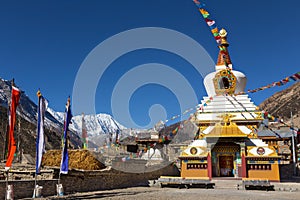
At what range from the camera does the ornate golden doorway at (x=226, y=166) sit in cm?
2314

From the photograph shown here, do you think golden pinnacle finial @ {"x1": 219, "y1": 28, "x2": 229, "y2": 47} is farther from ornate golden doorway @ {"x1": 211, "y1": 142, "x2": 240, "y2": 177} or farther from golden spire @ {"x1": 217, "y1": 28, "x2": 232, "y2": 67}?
ornate golden doorway @ {"x1": 211, "y1": 142, "x2": 240, "y2": 177}

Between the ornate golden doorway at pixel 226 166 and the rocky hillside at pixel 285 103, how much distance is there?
55058 mm

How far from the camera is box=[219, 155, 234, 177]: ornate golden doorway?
23.1 meters

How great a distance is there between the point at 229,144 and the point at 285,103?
270ft

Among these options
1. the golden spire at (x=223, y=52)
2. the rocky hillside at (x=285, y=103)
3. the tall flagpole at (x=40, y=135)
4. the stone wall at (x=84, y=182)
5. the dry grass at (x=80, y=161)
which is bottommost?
the stone wall at (x=84, y=182)

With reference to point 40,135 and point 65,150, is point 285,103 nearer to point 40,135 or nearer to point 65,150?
point 65,150

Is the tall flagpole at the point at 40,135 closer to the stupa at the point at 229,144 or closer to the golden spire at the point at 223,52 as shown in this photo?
the stupa at the point at 229,144

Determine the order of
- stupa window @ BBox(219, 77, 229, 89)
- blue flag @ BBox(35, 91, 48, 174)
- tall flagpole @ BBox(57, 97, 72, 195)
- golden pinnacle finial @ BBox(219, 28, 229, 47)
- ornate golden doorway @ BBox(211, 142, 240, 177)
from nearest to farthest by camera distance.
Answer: blue flag @ BBox(35, 91, 48, 174), tall flagpole @ BBox(57, 97, 72, 195), ornate golden doorway @ BBox(211, 142, 240, 177), stupa window @ BBox(219, 77, 229, 89), golden pinnacle finial @ BBox(219, 28, 229, 47)

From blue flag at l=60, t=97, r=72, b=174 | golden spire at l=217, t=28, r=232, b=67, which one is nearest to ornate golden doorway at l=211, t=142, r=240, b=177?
golden spire at l=217, t=28, r=232, b=67

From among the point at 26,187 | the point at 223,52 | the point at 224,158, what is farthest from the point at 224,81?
the point at 26,187

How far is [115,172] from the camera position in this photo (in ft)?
59.4

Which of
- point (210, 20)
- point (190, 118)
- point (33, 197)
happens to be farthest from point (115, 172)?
point (210, 20)

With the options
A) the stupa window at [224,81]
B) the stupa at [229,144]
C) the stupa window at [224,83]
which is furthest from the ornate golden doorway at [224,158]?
the stupa window at [224,83]

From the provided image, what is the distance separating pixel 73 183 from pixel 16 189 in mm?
3306
